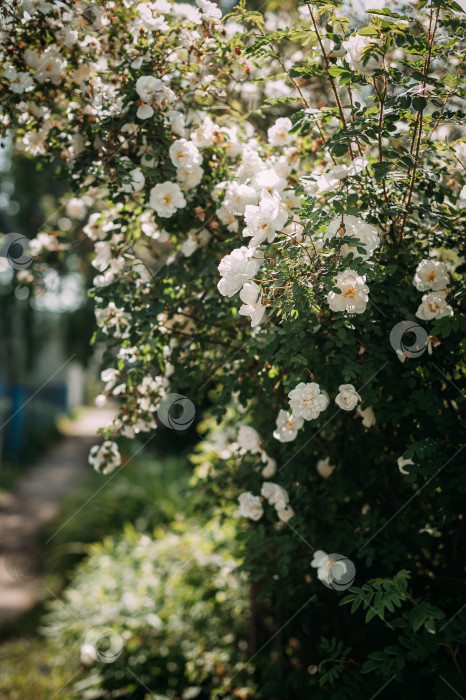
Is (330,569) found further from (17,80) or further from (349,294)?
(17,80)

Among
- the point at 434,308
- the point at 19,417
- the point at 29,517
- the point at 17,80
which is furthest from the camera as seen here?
the point at 19,417

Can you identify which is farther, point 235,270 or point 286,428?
point 286,428

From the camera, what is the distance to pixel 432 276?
5.26 feet

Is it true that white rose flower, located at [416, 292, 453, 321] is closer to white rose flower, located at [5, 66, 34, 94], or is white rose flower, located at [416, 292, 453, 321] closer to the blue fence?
white rose flower, located at [5, 66, 34, 94]

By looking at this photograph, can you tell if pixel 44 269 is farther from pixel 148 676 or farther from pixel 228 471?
pixel 148 676

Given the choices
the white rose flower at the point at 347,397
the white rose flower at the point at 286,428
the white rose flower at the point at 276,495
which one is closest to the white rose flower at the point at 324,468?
the white rose flower at the point at 276,495

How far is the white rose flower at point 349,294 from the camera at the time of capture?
1.43 metres

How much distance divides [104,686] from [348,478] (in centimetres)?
211

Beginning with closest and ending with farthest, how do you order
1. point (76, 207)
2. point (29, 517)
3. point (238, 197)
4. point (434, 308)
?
point (434, 308) < point (238, 197) < point (76, 207) < point (29, 517)

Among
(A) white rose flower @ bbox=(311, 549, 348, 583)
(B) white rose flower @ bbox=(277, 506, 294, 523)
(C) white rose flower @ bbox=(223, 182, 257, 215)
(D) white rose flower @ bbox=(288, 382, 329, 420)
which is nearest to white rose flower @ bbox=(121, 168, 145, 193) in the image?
(C) white rose flower @ bbox=(223, 182, 257, 215)

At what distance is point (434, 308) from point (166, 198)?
0.95 metres

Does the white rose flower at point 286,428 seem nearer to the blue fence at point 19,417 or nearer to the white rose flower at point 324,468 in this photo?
the white rose flower at point 324,468

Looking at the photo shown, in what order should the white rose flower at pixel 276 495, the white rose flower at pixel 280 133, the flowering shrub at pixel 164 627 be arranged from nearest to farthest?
the white rose flower at pixel 276 495 < the white rose flower at pixel 280 133 < the flowering shrub at pixel 164 627

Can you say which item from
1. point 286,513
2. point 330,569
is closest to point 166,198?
point 286,513
